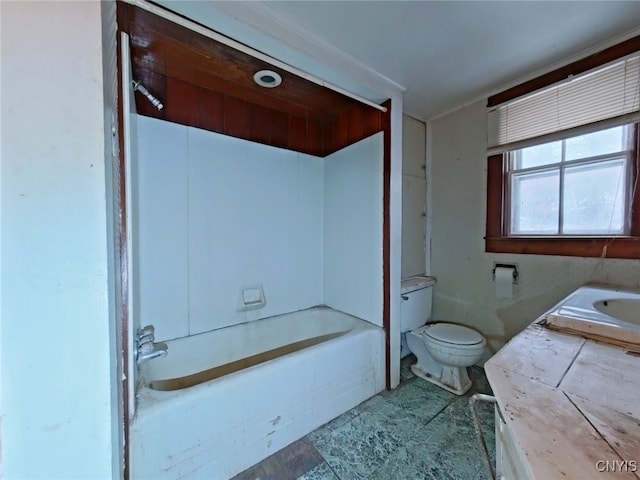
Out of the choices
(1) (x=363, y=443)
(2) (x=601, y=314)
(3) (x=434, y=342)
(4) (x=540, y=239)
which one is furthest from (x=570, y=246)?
(1) (x=363, y=443)

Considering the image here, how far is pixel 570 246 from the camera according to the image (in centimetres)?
166

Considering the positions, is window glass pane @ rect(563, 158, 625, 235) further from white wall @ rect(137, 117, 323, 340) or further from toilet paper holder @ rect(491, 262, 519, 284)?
white wall @ rect(137, 117, 323, 340)

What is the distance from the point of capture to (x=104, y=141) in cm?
56

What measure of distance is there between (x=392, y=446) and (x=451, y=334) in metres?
0.89

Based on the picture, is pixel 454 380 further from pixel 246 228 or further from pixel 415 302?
pixel 246 228

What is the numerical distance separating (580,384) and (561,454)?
30 cm

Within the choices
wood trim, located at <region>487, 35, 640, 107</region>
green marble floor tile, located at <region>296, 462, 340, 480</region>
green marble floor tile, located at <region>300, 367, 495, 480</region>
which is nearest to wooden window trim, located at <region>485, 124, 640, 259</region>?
wood trim, located at <region>487, 35, 640, 107</region>

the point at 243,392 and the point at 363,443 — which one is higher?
the point at 243,392

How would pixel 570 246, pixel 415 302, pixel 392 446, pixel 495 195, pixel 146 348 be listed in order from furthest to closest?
pixel 415 302 → pixel 495 195 → pixel 570 246 → pixel 392 446 → pixel 146 348

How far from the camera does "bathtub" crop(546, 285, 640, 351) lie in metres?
0.88

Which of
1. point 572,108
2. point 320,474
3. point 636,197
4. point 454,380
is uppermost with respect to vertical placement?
point 572,108

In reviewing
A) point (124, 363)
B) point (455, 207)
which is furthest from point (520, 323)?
Answer: point (124, 363)

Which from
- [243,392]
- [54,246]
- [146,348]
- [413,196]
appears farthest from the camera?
[413,196]

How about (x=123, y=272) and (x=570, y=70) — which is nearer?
(x=123, y=272)
